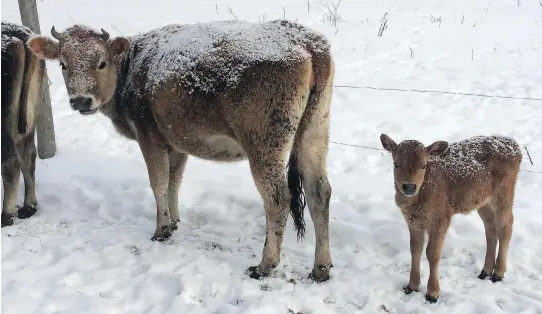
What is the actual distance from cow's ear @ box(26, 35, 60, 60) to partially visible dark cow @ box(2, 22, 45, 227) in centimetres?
73

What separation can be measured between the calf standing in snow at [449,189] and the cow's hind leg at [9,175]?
4.09 meters

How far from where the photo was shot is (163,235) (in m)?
5.34

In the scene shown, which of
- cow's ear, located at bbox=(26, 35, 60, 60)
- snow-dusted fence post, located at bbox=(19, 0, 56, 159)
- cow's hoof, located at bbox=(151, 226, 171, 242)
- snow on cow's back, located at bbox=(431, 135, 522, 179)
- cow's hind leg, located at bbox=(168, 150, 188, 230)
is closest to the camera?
snow on cow's back, located at bbox=(431, 135, 522, 179)

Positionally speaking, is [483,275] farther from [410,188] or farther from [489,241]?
[410,188]

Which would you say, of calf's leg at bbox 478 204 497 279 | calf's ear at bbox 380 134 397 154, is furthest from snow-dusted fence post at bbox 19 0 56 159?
calf's leg at bbox 478 204 497 279

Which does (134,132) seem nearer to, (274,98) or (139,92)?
(139,92)

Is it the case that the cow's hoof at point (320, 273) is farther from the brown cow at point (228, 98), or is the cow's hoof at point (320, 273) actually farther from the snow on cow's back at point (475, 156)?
the snow on cow's back at point (475, 156)

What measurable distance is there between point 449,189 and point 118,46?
11.4ft

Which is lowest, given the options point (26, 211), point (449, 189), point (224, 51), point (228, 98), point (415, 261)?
point (26, 211)

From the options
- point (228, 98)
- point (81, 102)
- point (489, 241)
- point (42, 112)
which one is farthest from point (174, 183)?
point (489, 241)

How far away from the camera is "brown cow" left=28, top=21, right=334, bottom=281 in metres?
4.27

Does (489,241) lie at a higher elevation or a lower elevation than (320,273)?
higher

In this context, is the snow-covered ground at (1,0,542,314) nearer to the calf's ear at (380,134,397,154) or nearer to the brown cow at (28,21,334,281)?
the brown cow at (28,21,334,281)

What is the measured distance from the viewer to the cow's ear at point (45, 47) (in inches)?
191
